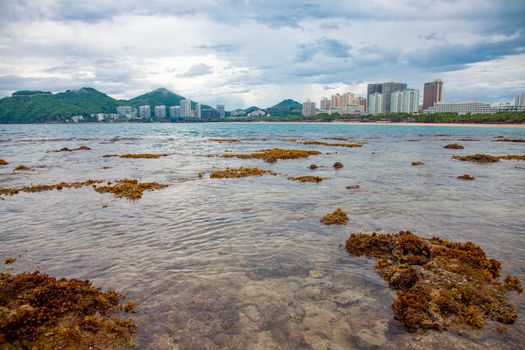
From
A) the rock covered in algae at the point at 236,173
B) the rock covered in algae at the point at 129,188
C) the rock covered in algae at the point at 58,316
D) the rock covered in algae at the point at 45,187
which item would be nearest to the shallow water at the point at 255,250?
the rock covered in algae at the point at 58,316

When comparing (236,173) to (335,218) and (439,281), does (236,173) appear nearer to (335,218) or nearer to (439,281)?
(335,218)

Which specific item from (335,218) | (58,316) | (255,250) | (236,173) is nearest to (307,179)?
(236,173)

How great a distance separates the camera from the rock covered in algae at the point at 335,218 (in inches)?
559

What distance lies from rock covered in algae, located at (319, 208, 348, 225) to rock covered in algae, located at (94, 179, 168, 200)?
10732mm

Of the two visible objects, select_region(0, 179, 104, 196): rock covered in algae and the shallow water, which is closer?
the shallow water

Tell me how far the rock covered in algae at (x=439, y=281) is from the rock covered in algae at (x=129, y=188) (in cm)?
1321

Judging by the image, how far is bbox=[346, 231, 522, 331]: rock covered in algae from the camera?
7.39 meters

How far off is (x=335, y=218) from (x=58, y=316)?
1060 cm

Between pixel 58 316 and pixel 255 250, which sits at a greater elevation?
pixel 58 316

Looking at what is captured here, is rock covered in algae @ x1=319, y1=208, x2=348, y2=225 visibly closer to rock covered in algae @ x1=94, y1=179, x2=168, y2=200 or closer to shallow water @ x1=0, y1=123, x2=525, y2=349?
shallow water @ x1=0, y1=123, x2=525, y2=349

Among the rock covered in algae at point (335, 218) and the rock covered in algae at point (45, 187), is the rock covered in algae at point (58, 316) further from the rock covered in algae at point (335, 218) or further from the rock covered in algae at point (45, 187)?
the rock covered in algae at point (45, 187)

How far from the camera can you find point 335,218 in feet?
47.4

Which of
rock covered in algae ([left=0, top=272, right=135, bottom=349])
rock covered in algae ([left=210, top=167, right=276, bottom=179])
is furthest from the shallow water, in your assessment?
rock covered in algae ([left=210, top=167, right=276, bottom=179])

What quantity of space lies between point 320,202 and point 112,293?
12070mm
